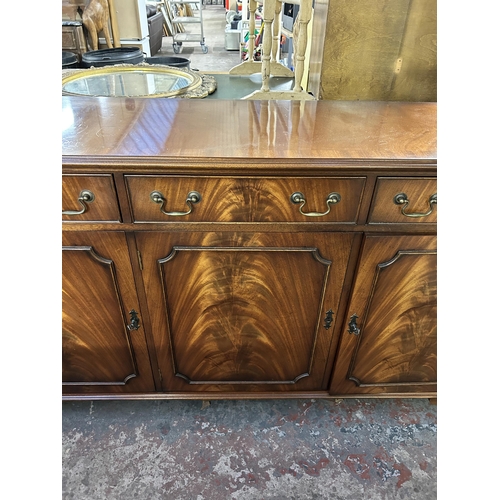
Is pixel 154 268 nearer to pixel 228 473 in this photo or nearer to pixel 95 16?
pixel 228 473

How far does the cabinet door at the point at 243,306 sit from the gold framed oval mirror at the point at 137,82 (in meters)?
0.54

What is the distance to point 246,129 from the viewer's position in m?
0.75

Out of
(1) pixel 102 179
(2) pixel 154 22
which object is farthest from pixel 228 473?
(2) pixel 154 22

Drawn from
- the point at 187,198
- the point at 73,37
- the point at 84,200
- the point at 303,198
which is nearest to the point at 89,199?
the point at 84,200

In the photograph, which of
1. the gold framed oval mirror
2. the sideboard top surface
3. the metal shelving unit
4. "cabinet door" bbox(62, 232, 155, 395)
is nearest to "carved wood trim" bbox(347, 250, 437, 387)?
the sideboard top surface

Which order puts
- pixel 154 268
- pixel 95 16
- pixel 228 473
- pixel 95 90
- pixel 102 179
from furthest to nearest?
1. pixel 95 16
2. pixel 95 90
3. pixel 228 473
4. pixel 154 268
5. pixel 102 179

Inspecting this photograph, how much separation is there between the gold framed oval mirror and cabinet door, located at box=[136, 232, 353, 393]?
0.54 meters

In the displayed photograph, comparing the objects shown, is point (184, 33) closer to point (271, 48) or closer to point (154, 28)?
point (154, 28)

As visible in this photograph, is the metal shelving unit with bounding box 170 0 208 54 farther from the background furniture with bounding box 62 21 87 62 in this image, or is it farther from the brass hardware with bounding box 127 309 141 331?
the brass hardware with bounding box 127 309 141 331

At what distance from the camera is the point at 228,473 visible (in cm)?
92

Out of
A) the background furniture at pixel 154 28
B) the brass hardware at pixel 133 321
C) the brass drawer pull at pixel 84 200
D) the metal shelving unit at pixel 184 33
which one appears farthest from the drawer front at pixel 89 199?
the metal shelving unit at pixel 184 33

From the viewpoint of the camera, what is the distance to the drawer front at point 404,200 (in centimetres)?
68

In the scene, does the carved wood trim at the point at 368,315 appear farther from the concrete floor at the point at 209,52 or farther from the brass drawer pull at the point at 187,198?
the concrete floor at the point at 209,52

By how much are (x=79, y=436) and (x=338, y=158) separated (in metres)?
0.99
